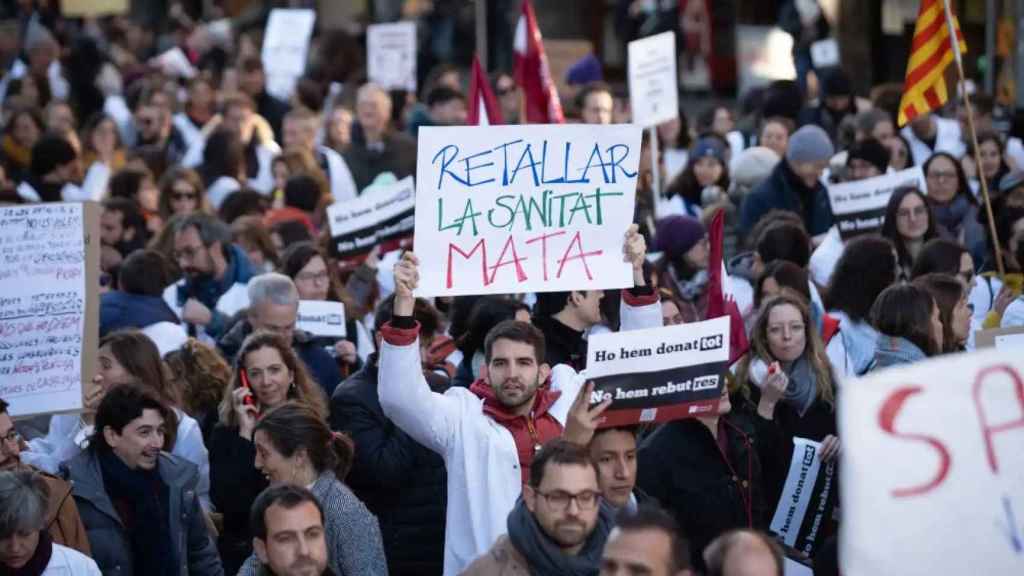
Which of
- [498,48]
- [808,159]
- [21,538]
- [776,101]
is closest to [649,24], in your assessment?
[498,48]

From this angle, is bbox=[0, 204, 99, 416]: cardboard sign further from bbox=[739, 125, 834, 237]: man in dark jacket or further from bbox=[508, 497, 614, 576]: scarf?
bbox=[739, 125, 834, 237]: man in dark jacket

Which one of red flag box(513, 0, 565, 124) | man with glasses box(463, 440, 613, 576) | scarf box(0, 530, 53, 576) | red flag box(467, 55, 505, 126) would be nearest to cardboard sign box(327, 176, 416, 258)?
red flag box(467, 55, 505, 126)

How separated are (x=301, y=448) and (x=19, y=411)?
65.6 inches

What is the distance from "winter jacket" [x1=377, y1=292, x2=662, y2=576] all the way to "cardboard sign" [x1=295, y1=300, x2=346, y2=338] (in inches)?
104

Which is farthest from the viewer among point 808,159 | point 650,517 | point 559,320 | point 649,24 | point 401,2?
point 401,2

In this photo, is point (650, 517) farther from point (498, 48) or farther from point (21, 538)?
point (498, 48)

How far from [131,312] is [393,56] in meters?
9.75

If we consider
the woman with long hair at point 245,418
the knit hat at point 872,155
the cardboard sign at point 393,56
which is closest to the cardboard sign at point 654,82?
the knit hat at point 872,155

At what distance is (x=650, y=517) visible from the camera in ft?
18.9

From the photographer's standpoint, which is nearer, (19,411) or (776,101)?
(19,411)

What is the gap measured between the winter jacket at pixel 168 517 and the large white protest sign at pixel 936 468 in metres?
3.39

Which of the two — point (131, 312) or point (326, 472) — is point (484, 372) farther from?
point (131, 312)

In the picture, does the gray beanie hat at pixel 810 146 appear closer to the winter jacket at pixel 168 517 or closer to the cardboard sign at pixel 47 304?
the cardboard sign at pixel 47 304

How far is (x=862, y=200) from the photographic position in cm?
1184
